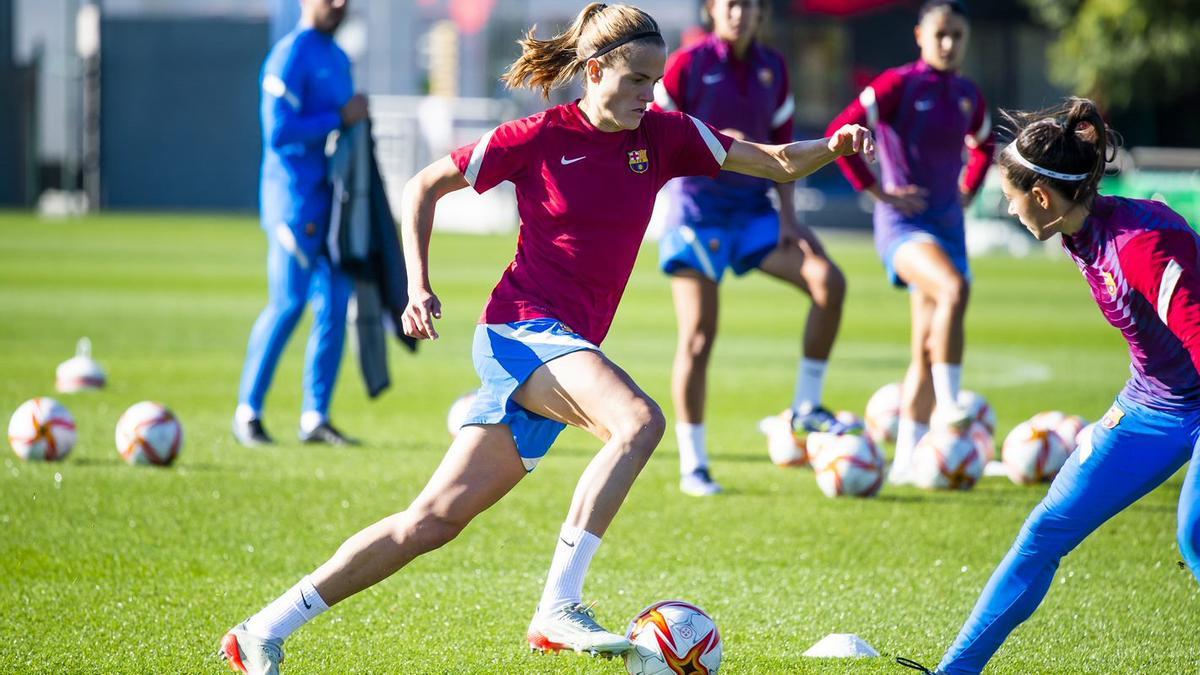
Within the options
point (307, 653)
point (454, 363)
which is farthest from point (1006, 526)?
point (454, 363)

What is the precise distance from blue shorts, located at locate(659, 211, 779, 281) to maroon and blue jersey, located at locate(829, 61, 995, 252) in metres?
0.60

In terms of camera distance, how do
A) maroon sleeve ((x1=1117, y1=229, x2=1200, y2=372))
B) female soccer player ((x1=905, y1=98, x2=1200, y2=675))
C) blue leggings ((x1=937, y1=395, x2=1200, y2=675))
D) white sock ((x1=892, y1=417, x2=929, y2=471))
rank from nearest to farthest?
maroon sleeve ((x1=1117, y1=229, x2=1200, y2=372)) < female soccer player ((x1=905, y1=98, x2=1200, y2=675)) < blue leggings ((x1=937, y1=395, x2=1200, y2=675)) < white sock ((x1=892, y1=417, x2=929, y2=471))

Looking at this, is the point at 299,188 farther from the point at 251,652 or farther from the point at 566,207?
the point at 251,652

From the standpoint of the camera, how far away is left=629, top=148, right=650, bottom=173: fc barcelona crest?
4.96 meters

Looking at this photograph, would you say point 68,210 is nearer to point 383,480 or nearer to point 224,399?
point 224,399

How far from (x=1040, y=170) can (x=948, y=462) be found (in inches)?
164

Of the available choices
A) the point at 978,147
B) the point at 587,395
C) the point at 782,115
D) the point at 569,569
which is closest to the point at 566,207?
the point at 587,395

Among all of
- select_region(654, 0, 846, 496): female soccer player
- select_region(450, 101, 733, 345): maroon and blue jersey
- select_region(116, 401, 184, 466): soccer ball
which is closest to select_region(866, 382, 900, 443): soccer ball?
select_region(654, 0, 846, 496): female soccer player

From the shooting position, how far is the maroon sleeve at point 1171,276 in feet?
13.8

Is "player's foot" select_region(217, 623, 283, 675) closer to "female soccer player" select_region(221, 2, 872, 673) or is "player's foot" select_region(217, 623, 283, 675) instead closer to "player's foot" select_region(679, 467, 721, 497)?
"female soccer player" select_region(221, 2, 872, 673)

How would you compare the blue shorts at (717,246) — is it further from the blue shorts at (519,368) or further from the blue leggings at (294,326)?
the blue shorts at (519,368)

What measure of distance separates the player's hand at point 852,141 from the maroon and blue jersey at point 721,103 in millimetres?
3520

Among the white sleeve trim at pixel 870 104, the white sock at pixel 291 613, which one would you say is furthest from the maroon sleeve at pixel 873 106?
the white sock at pixel 291 613

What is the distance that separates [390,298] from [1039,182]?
6144 mm
